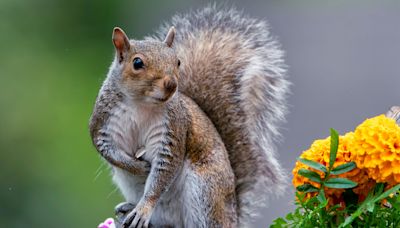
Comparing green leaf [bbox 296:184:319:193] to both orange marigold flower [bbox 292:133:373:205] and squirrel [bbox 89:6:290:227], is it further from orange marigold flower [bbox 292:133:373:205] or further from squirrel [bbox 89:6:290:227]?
squirrel [bbox 89:6:290:227]

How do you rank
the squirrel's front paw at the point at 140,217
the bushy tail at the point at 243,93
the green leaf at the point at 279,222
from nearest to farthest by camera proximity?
the green leaf at the point at 279,222 → the squirrel's front paw at the point at 140,217 → the bushy tail at the point at 243,93

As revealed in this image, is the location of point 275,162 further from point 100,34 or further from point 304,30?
point 304,30

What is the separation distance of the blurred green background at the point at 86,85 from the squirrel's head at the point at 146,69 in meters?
1.33

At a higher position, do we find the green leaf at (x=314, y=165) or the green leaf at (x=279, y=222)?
the green leaf at (x=314, y=165)

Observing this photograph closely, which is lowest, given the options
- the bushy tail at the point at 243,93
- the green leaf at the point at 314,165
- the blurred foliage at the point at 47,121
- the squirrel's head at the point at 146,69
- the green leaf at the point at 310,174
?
the green leaf at the point at 310,174

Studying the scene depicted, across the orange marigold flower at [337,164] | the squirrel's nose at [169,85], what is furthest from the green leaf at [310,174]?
the squirrel's nose at [169,85]

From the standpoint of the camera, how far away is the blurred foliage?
4.00 meters

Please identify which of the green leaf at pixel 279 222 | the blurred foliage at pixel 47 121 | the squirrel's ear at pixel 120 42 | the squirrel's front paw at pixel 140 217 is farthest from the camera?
the blurred foliage at pixel 47 121

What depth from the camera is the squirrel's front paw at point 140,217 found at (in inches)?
88.8

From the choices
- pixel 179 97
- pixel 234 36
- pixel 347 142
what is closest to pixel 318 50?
pixel 234 36

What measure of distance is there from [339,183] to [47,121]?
2.41 m

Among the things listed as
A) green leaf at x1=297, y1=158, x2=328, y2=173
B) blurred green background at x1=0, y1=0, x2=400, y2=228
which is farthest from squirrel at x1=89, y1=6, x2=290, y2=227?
blurred green background at x1=0, y1=0, x2=400, y2=228

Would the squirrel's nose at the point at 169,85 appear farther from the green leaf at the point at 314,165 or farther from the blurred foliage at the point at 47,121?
the blurred foliage at the point at 47,121

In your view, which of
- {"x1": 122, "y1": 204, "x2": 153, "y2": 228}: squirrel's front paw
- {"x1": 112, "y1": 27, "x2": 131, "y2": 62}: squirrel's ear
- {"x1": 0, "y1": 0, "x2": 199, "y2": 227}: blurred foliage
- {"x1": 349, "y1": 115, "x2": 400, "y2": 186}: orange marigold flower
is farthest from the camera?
{"x1": 0, "y1": 0, "x2": 199, "y2": 227}: blurred foliage
